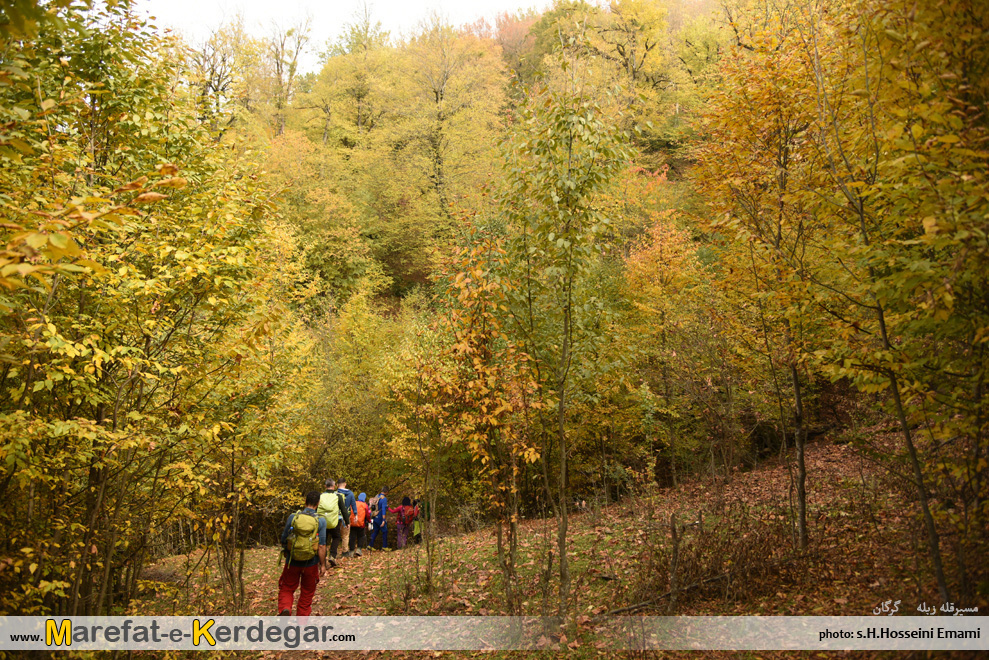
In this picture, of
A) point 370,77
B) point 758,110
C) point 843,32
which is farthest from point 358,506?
point 370,77

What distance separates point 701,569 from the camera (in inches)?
244

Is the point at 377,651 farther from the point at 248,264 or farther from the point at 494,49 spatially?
the point at 494,49

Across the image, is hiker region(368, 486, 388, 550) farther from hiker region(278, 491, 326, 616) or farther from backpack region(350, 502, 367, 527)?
hiker region(278, 491, 326, 616)

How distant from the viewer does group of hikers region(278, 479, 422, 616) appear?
6750 mm

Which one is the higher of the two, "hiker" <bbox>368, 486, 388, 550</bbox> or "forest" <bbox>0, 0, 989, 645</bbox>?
"forest" <bbox>0, 0, 989, 645</bbox>

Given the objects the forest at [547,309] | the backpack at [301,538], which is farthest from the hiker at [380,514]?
the backpack at [301,538]

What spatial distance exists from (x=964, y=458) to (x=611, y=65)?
3314 cm

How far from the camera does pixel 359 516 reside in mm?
12719

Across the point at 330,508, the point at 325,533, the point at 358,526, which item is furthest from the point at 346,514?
the point at 358,526

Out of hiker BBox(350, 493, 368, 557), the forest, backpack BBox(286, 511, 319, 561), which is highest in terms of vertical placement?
the forest

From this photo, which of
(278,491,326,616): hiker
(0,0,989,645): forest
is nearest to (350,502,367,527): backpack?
(0,0,989,645): forest

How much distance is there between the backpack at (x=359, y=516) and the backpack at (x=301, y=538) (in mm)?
5927

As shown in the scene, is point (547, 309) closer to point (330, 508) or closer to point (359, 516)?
point (330, 508)

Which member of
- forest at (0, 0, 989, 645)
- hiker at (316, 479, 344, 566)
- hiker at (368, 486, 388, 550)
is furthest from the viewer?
hiker at (368, 486, 388, 550)
